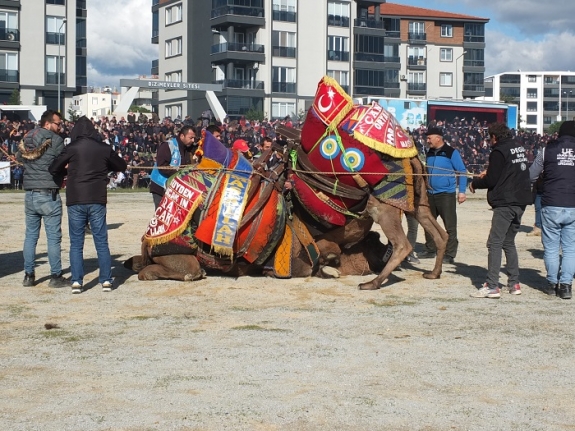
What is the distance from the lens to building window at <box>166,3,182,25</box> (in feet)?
213

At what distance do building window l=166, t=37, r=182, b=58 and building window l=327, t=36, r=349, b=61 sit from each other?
1194cm

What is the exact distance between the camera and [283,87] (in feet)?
198

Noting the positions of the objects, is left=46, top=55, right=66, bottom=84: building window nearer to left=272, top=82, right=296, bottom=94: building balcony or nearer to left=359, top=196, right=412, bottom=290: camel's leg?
left=272, top=82, right=296, bottom=94: building balcony

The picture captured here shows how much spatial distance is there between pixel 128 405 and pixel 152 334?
2011mm

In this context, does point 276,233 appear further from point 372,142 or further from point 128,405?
point 128,405

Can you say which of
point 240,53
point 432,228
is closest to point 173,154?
point 432,228

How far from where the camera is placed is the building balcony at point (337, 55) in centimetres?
6200

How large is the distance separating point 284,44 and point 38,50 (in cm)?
1765

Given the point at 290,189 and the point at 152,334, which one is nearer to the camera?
the point at 152,334

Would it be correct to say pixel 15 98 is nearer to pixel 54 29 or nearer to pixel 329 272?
pixel 54 29

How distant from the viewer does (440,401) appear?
17.7 feet

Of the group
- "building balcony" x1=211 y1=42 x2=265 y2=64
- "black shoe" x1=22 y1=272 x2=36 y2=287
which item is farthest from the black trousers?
"building balcony" x1=211 y1=42 x2=265 y2=64

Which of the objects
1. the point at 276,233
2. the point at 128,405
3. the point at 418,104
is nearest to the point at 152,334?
the point at 128,405

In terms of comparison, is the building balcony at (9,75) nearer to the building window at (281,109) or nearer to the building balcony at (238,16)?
the building balcony at (238,16)
